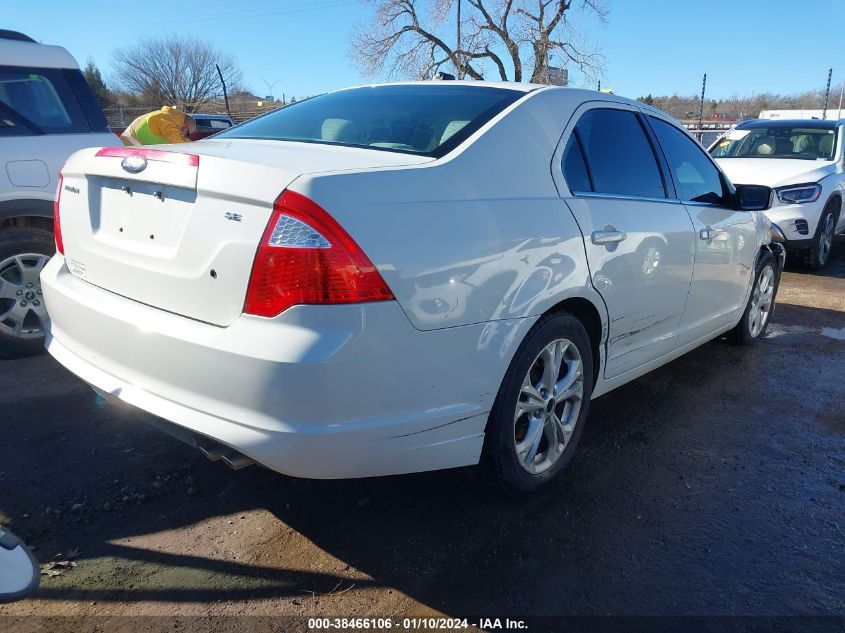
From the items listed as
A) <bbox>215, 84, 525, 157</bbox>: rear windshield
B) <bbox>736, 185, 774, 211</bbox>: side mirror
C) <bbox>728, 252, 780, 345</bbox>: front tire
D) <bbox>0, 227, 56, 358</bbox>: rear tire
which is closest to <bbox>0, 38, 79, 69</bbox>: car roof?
<bbox>0, 227, 56, 358</bbox>: rear tire

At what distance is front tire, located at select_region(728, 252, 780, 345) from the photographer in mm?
4920

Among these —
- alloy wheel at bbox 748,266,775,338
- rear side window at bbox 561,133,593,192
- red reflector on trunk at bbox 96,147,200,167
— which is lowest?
alloy wheel at bbox 748,266,775,338

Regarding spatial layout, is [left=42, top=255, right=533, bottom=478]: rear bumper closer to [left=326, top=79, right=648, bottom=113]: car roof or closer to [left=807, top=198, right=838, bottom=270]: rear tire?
[left=326, top=79, right=648, bottom=113]: car roof

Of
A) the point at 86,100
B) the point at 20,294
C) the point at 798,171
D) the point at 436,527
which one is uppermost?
the point at 86,100

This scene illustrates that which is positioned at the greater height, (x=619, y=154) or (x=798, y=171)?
(x=619, y=154)

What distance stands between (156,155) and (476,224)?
1.15 m

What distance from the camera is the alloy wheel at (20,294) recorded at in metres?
4.29

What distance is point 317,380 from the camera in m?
1.97

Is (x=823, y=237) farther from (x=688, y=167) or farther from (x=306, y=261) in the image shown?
(x=306, y=261)

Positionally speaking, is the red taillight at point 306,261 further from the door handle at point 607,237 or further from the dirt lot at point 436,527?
the door handle at point 607,237

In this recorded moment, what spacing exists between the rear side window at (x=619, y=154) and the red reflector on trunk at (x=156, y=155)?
67.1 inches

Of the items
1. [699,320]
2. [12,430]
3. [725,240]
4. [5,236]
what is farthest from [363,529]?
[5,236]

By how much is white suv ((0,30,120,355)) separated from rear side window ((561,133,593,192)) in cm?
322

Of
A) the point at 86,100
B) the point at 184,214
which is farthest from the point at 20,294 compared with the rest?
the point at 184,214
